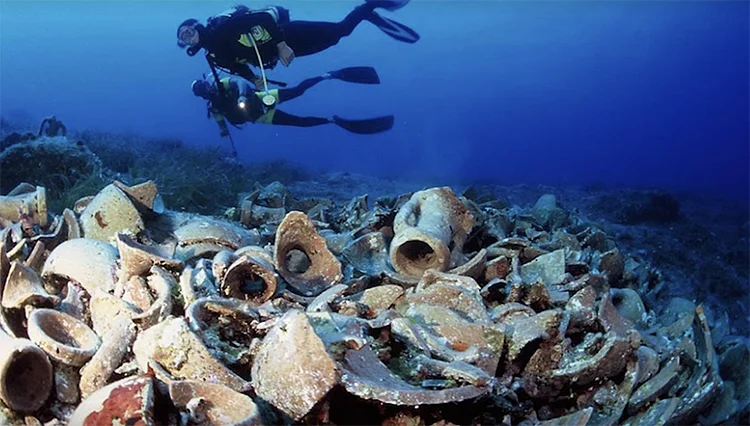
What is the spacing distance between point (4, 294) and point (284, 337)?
151cm

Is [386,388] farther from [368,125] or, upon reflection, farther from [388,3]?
[388,3]

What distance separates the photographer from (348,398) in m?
1.79

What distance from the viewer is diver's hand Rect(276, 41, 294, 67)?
7543mm

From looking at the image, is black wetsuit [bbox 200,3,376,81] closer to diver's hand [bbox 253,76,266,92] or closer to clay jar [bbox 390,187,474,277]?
diver's hand [bbox 253,76,266,92]

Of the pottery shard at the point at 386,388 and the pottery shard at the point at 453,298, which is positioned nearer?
the pottery shard at the point at 386,388

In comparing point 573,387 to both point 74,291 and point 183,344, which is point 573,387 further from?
point 74,291

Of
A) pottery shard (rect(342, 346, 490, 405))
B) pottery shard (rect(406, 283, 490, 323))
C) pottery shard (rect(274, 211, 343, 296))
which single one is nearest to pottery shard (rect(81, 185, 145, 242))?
pottery shard (rect(274, 211, 343, 296))

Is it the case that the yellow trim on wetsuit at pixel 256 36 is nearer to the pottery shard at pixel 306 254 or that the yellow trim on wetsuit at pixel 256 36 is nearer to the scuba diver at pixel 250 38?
the scuba diver at pixel 250 38

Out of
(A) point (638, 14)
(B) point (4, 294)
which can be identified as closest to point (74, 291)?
(B) point (4, 294)

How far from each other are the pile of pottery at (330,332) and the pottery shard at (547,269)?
11mm

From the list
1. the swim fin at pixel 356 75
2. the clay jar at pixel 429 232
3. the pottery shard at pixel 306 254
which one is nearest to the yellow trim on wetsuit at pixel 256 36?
the swim fin at pixel 356 75

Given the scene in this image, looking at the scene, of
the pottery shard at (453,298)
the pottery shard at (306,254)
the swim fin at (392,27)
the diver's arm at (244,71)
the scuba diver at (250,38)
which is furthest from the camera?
the swim fin at (392,27)

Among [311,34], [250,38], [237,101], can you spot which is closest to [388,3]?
[311,34]

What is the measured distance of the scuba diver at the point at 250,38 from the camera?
6.93 metres
